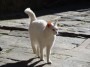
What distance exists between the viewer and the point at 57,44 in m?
7.31

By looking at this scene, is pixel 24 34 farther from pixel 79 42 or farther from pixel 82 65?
pixel 82 65

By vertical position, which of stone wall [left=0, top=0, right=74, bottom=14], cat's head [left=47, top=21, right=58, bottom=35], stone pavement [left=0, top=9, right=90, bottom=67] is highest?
stone wall [left=0, top=0, right=74, bottom=14]

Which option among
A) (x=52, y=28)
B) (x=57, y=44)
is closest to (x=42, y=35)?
(x=52, y=28)

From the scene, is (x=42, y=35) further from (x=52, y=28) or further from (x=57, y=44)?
(x=57, y=44)

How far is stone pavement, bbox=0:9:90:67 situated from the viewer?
6000mm

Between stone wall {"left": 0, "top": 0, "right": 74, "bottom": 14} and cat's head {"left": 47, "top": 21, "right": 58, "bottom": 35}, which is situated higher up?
stone wall {"left": 0, "top": 0, "right": 74, "bottom": 14}

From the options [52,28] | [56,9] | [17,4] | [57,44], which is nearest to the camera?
[52,28]

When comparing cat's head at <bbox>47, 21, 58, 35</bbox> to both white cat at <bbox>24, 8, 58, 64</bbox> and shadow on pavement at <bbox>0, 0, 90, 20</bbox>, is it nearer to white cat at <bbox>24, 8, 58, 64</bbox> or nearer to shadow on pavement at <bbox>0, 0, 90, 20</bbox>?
white cat at <bbox>24, 8, 58, 64</bbox>

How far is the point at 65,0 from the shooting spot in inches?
537

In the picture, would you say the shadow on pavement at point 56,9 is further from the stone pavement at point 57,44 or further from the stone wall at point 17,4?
the stone pavement at point 57,44

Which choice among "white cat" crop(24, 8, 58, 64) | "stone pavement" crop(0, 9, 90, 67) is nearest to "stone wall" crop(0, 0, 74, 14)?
"stone pavement" crop(0, 9, 90, 67)

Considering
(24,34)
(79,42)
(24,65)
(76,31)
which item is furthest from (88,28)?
(24,65)

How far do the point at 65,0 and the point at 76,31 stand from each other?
5560 millimetres

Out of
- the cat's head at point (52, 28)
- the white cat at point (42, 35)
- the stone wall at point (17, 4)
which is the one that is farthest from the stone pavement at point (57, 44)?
the stone wall at point (17, 4)
